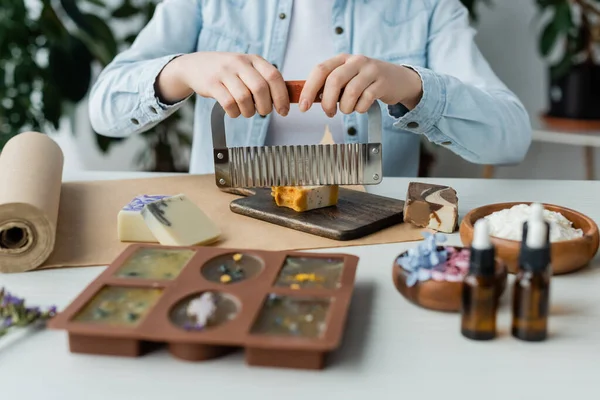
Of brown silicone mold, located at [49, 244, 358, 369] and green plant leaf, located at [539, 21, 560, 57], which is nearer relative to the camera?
brown silicone mold, located at [49, 244, 358, 369]

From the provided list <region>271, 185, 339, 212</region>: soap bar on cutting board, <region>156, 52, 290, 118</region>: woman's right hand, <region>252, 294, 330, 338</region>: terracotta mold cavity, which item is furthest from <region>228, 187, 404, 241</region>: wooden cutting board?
<region>252, 294, 330, 338</region>: terracotta mold cavity

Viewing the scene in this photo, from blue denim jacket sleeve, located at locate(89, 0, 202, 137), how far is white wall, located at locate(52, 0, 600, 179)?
114cm

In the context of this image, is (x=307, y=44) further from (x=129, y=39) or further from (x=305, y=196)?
(x=129, y=39)

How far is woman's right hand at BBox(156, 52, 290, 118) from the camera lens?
0.99 meters

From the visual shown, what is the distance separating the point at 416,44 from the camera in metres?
1.48

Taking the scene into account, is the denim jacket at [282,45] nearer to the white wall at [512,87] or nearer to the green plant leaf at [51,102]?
the green plant leaf at [51,102]

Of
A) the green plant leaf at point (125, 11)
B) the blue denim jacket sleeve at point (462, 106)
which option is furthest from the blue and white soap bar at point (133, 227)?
the green plant leaf at point (125, 11)

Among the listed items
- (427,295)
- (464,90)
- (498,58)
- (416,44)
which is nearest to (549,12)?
(498,58)

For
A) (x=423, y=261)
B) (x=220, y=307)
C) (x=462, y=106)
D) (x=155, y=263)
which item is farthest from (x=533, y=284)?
(x=462, y=106)

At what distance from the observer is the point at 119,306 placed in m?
0.71

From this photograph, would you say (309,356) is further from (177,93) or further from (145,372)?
(177,93)

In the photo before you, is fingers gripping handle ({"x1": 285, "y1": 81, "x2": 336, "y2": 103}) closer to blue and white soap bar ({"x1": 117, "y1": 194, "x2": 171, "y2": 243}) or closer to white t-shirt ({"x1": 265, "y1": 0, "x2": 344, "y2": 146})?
blue and white soap bar ({"x1": 117, "y1": 194, "x2": 171, "y2": 243})

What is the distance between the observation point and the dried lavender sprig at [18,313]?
28.8 inches

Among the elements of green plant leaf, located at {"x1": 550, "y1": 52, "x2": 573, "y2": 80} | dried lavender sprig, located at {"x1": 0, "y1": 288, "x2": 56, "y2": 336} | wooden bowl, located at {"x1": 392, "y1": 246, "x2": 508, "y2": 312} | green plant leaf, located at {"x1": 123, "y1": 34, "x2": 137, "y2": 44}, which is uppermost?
green plant leaf, located at {"x1": 123, "y1": 34, "x2": 137, "y2": 44}
